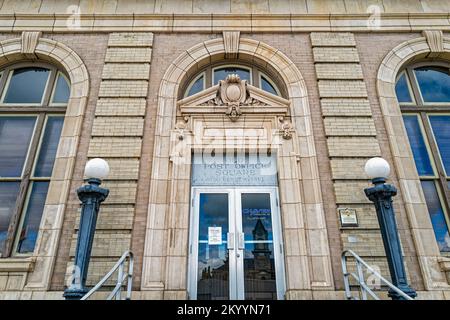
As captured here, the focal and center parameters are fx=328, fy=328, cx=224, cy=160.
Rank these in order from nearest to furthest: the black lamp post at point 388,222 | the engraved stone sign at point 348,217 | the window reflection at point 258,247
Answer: the black lamp post at point 388,222 → the window reflection at point 258,247 → the engraved stone sign at point 348,217

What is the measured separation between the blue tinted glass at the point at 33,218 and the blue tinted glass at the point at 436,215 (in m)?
8.19

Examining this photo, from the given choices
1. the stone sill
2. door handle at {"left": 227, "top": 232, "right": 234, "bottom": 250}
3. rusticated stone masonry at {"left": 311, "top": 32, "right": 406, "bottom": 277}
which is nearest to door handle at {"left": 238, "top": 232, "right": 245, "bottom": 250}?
door handle at {"left": 227, "top": 232, "right": 234, "bottom": 250}

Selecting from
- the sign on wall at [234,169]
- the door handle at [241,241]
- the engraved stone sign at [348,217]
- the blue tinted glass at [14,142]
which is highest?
the blue tinted glass at [14,142]

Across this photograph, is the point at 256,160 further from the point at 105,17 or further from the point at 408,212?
the point at 105,17

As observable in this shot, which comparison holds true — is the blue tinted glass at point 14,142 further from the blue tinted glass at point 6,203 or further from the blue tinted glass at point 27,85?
the blue tinted glass at point 27,85

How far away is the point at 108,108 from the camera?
749cm

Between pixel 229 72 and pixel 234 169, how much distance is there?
2786 mm

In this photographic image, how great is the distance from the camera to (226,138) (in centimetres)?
734

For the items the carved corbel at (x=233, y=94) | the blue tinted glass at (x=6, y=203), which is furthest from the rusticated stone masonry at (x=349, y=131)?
the blue tinted glass at (x=6, y=203)

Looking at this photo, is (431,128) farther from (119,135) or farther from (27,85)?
(27,85)

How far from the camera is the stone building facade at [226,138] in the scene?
623cm

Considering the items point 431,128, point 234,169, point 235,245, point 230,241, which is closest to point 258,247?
point 235,245

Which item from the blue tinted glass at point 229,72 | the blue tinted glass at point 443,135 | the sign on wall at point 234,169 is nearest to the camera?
the sign on wall at point 234,169

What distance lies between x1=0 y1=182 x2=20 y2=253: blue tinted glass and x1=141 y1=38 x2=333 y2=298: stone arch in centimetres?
301
